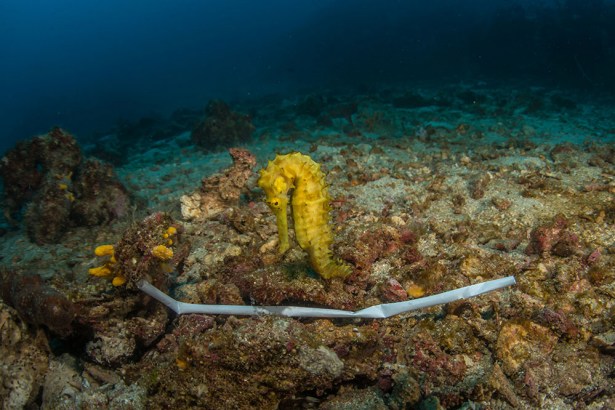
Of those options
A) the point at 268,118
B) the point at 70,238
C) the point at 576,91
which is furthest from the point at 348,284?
the point at 576,91

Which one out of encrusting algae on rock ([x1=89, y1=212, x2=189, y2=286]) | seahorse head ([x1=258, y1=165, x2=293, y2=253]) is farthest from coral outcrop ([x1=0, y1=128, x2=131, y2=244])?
seahorse head ([x1=258, y1=165, x2=293, y2=253])

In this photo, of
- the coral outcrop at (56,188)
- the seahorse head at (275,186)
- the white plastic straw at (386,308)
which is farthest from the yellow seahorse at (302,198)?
the coral outcrop at (56,188)

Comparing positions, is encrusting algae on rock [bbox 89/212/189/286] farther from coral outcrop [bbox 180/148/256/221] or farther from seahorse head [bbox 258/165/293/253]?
coral outcrop [bbox 180/148/256/221]

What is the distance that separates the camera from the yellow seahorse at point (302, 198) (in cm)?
276

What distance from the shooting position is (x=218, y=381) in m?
2.50

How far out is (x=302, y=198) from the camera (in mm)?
2867

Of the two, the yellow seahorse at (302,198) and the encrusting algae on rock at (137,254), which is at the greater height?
the yellow seahorse at (302,198)

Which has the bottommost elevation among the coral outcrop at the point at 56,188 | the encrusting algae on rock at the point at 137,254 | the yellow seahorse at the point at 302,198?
the coral outcrop at the point at 56,188

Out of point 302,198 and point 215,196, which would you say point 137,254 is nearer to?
point 302,198

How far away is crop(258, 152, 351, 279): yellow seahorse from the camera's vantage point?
9.06 feet

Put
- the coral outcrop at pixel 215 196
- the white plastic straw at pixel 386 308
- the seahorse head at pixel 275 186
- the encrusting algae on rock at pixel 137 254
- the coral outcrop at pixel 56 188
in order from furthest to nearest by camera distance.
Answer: the coral outcrop at pixel 56 188
the coral outcrop at pixel 215 196
the encrusting algae on rock at pixel 137 254
the white plastic straw at pixel 386 308
the seahorse head at pixel 275 186

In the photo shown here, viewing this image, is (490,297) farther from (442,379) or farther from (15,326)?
(15,326)

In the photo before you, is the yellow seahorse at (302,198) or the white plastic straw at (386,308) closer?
the yellow seahorse at (302,198)

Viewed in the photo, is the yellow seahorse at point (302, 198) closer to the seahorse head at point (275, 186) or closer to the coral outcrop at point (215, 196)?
the seahorse head at point (275, 186)
